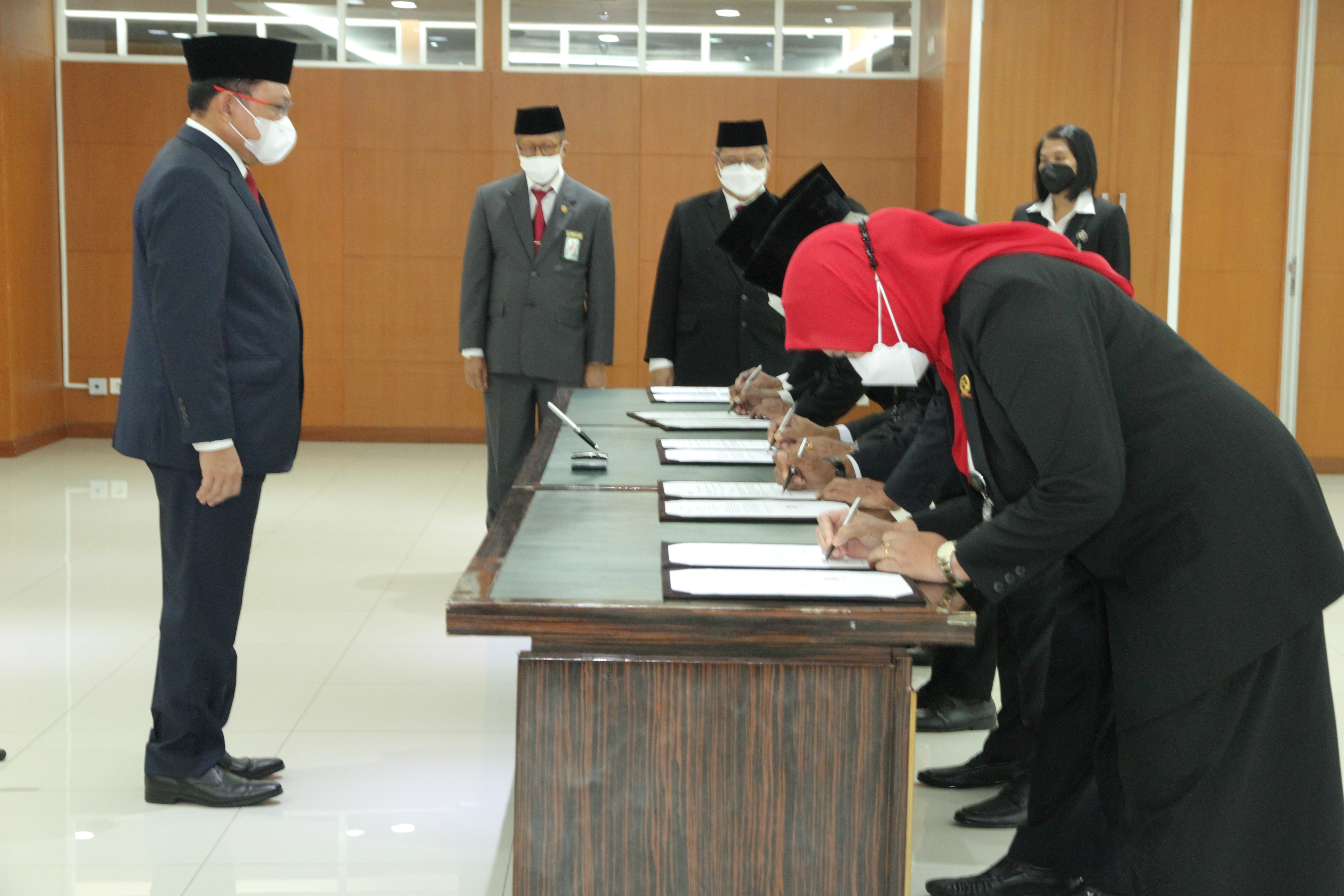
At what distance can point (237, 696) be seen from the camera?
3830 millimetres

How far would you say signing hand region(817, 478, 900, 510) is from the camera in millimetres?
2732

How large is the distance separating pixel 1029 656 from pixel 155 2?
754cm

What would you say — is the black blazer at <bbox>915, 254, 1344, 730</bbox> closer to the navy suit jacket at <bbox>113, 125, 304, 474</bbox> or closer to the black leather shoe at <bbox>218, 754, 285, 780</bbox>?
the navy suit jacket at <bbox>113, 125, 304, 474</bbox>

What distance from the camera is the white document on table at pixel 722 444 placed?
3.47 meters

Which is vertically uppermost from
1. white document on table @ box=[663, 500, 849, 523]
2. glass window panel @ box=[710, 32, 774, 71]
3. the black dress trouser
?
glass window panel @ box=[710, 32, 774, 71]

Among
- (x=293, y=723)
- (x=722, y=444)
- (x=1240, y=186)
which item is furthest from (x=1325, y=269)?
(x=293, y=723)

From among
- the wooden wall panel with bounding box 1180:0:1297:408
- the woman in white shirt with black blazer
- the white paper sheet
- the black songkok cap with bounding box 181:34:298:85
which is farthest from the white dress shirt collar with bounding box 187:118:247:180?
the wooden wall panel with bounding box 1180:0:1297:408

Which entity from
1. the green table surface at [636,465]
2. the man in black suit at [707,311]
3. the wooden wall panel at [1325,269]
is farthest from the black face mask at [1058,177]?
the wooden wall panel at [1325,269]

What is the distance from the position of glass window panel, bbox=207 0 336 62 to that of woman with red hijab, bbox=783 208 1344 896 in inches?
285

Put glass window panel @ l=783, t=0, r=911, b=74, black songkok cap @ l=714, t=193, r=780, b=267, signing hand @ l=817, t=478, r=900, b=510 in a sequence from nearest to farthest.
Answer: signing hand @ l=817, t=478, r=900, b=510, black songkok cap @ l=714, t=193, r=780, b=267, glass window panel @ l=783, t=0, r=911, b=74

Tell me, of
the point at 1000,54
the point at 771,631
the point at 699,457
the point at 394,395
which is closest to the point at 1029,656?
the point at 699,457

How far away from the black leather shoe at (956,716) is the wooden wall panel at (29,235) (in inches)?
248

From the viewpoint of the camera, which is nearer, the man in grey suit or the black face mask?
the man in grey suit

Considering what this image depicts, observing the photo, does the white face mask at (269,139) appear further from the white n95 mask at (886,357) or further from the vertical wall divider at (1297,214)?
the vertical wall divider at (1297,214)
